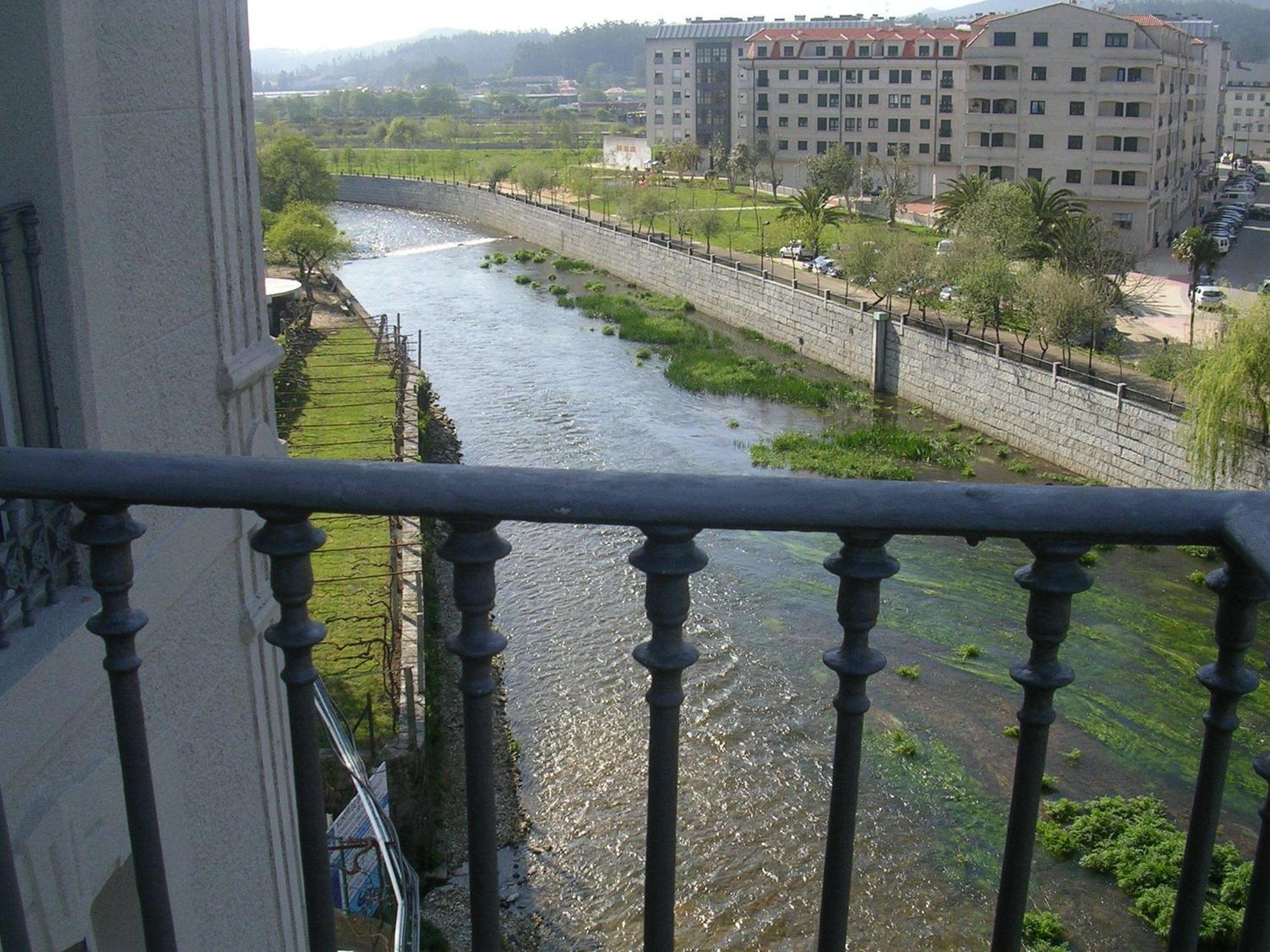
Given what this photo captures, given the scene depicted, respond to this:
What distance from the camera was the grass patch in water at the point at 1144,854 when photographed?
26.1 feet

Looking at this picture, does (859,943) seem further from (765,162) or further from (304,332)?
(765,162)

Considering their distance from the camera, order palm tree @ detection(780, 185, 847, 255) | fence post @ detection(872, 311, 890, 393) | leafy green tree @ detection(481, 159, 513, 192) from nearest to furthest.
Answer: fence post @ detection(872, 311, 890, 393) < palm tree @ detection(780, 185, 847, 255) < leafy green tree @ detection(481, 159, 513, 192)

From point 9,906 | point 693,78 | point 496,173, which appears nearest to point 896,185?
point 496,173

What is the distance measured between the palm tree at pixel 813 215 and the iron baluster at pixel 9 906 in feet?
103

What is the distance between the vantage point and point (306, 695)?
144 cm

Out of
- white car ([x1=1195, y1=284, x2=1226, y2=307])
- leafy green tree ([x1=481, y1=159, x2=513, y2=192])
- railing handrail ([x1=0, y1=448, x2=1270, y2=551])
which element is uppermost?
railing handrail ([x1=0, y1=448, x2=1270, y2=551])

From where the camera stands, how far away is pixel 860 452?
18.5 meters

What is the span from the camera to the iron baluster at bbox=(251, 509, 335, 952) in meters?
1.39

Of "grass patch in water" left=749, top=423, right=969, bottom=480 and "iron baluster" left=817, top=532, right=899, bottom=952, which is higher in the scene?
"iron baluster" left=817, top=532, right=899, bottom=952

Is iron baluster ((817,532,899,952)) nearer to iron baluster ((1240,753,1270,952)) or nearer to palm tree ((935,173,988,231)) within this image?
iron baluster ((1240,753,1270,952))

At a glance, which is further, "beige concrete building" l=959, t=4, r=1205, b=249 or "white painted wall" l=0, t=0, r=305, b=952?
"beige concrete building" l=959, t=4, r=1205, b=249

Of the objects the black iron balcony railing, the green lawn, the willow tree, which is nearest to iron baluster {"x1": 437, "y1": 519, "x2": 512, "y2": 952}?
the black iron balcony railing

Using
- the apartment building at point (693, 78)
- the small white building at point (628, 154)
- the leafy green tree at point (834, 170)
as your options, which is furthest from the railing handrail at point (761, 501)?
the small white building at point (628, 154)

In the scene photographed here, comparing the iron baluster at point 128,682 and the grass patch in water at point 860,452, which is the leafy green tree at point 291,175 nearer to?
the grass patch in water at point 860,452
